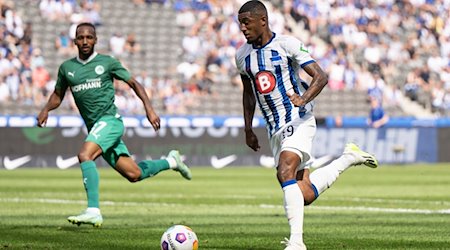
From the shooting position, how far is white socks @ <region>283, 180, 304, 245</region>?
8.48 meters

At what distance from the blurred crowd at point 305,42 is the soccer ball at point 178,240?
23330 millimetres

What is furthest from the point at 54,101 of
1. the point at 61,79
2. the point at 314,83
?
the point at 314,83

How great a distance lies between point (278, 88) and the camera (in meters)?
9.20

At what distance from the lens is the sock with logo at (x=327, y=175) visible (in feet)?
31.4

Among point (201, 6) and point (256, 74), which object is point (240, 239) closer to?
point (256, 74)

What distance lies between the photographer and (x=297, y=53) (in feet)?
29.7

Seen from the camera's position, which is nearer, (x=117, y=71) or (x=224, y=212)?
(x=117, y=71)

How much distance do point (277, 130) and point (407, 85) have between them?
92.0 ft

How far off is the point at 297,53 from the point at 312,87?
0.38m

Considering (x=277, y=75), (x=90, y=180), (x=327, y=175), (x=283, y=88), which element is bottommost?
(x=90, y=180)

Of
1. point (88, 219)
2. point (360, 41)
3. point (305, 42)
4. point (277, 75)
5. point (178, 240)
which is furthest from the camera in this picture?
point (360, 41)

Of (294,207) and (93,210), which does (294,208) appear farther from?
(93,210)

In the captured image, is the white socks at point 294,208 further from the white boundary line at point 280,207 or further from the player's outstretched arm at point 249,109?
the white boundary line at point 280,207

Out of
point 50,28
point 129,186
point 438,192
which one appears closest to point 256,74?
point 438,192
